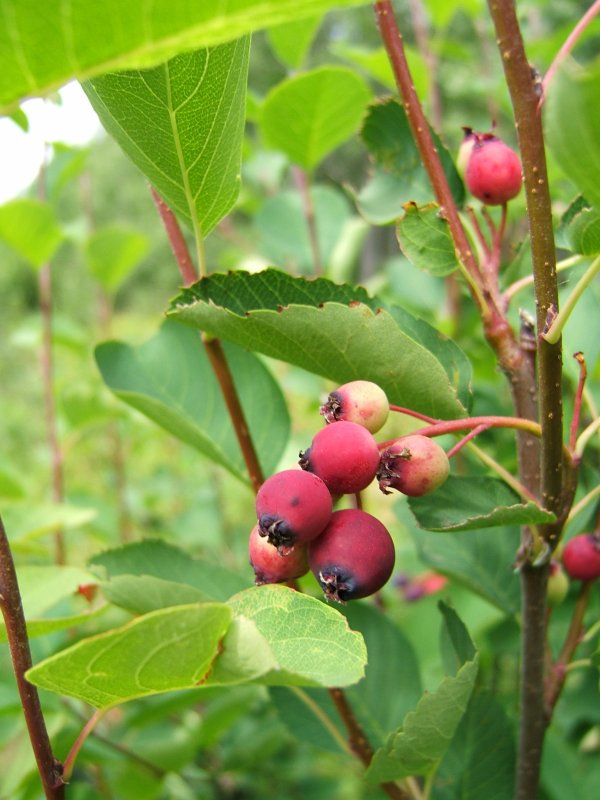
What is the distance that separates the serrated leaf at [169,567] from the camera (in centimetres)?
83

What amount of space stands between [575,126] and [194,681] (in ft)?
1.24

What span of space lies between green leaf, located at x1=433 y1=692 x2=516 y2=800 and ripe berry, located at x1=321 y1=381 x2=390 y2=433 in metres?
0.43

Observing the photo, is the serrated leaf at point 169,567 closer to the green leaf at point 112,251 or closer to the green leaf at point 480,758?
the green leaf at point 480,758

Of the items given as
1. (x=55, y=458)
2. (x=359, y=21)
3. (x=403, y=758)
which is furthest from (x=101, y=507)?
(x=359, y=21)

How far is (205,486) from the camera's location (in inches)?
126

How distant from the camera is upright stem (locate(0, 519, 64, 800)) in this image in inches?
20.4

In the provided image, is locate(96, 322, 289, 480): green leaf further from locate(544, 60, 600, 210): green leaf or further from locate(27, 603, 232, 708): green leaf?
locate(544, 60, 600, 210): green leaf

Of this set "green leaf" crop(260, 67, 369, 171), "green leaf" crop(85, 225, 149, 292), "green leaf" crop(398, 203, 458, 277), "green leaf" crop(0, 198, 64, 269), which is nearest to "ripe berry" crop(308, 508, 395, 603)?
"green leaf" crop(398, 203, 458, 277)

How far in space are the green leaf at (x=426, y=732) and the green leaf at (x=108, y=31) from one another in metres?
0.44

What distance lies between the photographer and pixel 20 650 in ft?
1.73

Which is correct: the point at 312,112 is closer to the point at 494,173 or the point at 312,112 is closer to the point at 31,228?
the point at 494,173

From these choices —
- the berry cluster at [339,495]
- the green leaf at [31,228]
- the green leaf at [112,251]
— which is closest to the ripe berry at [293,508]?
the berry cluster at [339,495]

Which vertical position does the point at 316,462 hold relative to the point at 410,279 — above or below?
below

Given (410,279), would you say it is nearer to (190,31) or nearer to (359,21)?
(190,31)
